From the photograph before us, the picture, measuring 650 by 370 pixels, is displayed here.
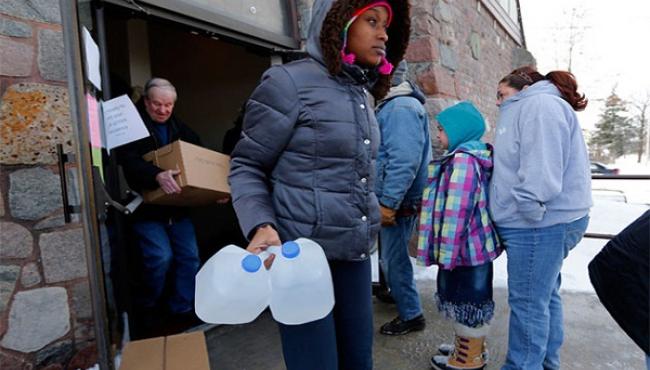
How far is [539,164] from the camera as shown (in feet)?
6.20

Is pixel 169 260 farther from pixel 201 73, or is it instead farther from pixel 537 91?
pixel 201 73

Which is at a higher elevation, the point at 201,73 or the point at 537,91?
the point at 201,73

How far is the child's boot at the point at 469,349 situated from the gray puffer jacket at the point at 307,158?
115 cm

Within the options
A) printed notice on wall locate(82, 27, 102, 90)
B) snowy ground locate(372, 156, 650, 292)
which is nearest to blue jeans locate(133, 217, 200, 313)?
printed notice on wall locate(82, 27, 102, 90)

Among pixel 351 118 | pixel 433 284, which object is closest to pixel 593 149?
pixel 433 284

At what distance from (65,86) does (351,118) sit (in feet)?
5.27

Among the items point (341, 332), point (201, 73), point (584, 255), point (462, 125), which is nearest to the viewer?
point (341, 332)

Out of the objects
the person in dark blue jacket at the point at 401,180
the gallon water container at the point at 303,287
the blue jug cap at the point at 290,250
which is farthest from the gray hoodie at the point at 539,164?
the blue jug cap at the point at 290,250

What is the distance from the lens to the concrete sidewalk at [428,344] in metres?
2.51

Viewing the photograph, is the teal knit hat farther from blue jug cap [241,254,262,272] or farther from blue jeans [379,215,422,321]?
blue jug cap [241,254,262,272]

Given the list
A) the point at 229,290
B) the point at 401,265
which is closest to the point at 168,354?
the point at 229,290

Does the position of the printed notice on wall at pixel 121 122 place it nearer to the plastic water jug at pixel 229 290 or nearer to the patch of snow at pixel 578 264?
the plastic water jug at pixel 229 290

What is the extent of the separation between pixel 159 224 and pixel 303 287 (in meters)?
2.01

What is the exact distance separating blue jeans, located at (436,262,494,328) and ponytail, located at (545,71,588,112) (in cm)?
93
